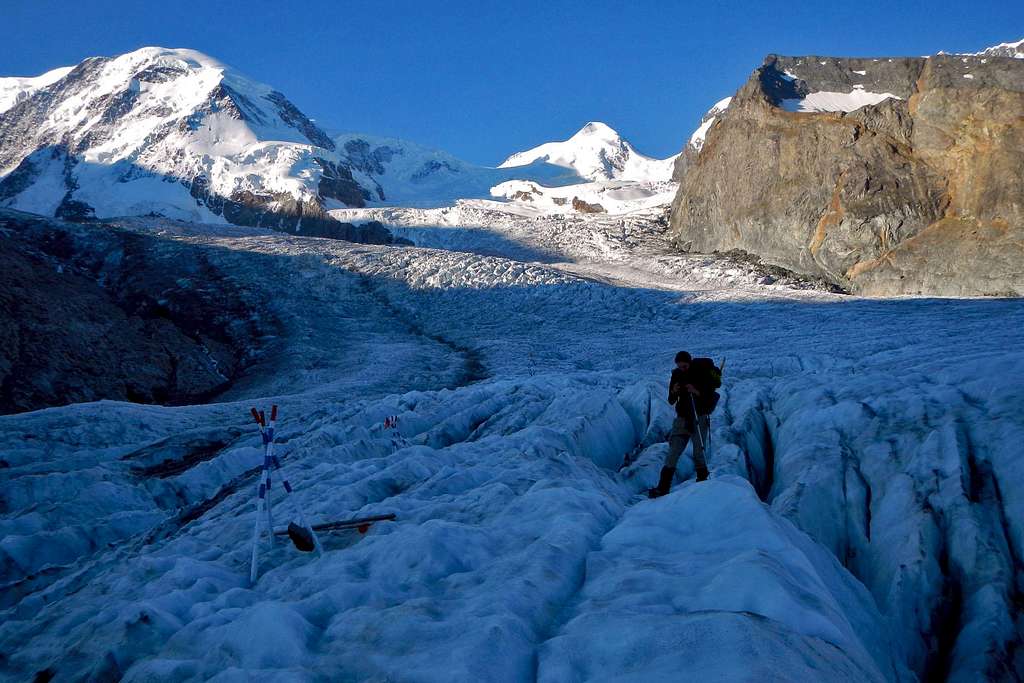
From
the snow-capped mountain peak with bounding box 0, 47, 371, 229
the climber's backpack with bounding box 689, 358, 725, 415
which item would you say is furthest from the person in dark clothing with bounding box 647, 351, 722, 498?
the snow-capped mountain peak with bounding box 0, 47, 371, 229

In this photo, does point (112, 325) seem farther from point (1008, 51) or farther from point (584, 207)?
point (1008, 51)

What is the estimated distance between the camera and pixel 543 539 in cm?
621

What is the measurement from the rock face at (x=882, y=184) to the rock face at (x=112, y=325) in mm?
37654

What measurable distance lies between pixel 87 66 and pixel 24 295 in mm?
167584

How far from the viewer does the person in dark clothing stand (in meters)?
8.70

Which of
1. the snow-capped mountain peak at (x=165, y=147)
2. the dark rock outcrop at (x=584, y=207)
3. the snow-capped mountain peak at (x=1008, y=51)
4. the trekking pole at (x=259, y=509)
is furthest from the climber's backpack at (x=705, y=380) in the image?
the snow-capped mountain peak at (x=1008, y=51)

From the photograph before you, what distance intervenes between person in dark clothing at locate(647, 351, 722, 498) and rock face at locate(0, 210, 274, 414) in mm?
22902

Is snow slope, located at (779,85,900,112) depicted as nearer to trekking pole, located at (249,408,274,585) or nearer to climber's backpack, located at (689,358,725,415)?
climber's backpack, located at (689,358,725,415)

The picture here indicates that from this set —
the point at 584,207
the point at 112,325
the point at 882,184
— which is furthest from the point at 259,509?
the point at 584,207

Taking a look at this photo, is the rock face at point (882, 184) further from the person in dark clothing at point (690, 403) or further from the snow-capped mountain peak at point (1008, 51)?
the snow-capped mountain peak at point (1008, 51)

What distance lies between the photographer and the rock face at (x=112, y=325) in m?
25.5

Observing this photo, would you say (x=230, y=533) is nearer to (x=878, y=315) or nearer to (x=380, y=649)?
(x=380, y=649)

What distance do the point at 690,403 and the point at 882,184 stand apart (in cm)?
4746

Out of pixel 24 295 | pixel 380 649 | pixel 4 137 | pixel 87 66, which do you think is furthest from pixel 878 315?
pixel 87 66
